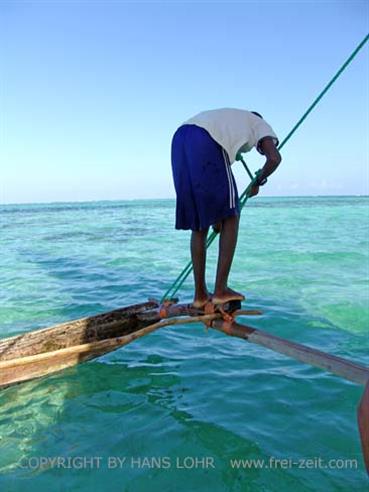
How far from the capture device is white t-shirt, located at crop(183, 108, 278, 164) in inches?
138

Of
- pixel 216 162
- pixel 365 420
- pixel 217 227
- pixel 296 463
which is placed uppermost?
pixel 216 162

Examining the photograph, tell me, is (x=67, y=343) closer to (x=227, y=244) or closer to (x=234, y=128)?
(x=227, y=244)

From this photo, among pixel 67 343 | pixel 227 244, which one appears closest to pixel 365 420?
Result: pixel 227 244

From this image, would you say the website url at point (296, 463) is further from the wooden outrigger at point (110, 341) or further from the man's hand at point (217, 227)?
the man's hand at point (217, 227)

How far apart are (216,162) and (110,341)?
6.87 ft

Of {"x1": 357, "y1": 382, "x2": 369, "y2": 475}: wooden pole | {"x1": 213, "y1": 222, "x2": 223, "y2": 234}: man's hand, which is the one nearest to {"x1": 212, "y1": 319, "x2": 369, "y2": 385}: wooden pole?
{"x1": 213, "y1": 222, "x2": 223, "y2": 234}: man's hand

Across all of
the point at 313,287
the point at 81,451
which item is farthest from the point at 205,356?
the point at 313,287

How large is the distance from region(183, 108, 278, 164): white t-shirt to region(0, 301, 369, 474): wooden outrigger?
137 cm

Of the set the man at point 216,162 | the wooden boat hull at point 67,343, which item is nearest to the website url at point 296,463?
the wooden boat hull at point 67,343

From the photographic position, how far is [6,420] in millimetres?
4363

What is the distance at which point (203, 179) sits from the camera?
11.6 ft

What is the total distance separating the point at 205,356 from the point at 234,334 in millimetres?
2286

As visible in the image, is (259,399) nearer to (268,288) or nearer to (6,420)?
(6,420)

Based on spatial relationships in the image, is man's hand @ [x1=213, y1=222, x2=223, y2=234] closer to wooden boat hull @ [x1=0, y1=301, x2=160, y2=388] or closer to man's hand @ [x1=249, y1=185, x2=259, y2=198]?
man's hand @ [x1=249, y1=185, x2=259, y2=198]
